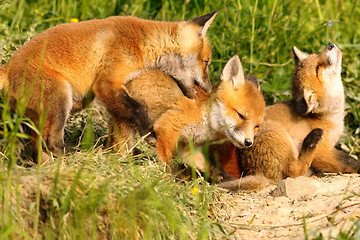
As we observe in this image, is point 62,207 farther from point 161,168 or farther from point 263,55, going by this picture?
point 263,55

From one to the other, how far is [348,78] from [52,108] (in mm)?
4035

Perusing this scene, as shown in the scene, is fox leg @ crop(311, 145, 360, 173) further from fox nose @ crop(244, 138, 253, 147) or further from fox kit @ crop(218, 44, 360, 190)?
fox nose @ crop(244, 138, 253, 147)

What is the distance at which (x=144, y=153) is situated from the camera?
16.5ft

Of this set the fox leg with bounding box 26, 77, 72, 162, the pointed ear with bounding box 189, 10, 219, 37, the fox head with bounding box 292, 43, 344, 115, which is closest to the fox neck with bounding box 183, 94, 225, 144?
the pointed ear with bounding box 189, 10, 219, 37

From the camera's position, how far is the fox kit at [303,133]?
220 inches

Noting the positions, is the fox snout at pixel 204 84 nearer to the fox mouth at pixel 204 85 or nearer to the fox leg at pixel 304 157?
the fox mouth at pixel 204 85

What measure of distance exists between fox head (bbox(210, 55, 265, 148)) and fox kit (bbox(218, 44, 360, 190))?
0.21 m

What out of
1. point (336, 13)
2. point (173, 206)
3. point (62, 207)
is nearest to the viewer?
point (62, 207)

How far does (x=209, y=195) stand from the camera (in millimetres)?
4465

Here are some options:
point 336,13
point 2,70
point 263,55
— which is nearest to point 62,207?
point 2,70

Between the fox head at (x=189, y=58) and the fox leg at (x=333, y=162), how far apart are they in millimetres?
1299

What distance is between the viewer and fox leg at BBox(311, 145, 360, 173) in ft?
19.1

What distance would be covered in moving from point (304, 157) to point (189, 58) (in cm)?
145

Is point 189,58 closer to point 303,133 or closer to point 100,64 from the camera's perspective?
point 100,64
